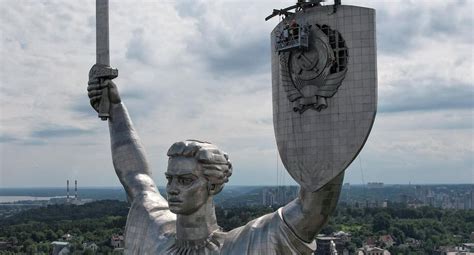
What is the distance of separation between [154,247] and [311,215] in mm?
2347

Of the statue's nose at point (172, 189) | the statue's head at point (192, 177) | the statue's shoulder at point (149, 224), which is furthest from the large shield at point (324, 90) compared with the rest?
the statue's shoulder at point (149, 224)

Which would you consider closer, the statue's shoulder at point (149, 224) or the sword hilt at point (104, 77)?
the statue's shoulder at point (149, 224)

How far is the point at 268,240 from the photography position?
821 cm

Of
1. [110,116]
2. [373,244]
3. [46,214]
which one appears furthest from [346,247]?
[110,116]

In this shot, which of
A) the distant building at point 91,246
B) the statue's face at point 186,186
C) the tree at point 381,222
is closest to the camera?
the statue's face at point 186,186

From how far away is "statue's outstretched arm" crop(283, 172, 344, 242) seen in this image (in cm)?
762

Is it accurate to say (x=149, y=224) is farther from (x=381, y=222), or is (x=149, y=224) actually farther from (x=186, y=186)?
(x=381, y=222)

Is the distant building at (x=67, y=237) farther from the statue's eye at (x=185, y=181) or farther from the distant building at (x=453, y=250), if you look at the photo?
the statue's eye at (x=185, y=181)

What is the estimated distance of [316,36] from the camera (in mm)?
7637

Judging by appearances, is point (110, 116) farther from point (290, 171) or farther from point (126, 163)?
point (290, 171)

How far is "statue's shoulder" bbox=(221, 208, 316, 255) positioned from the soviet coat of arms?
1.30 m

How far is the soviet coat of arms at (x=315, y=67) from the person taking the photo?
24.7 feet

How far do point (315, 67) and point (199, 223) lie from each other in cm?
228

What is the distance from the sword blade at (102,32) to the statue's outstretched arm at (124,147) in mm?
329
